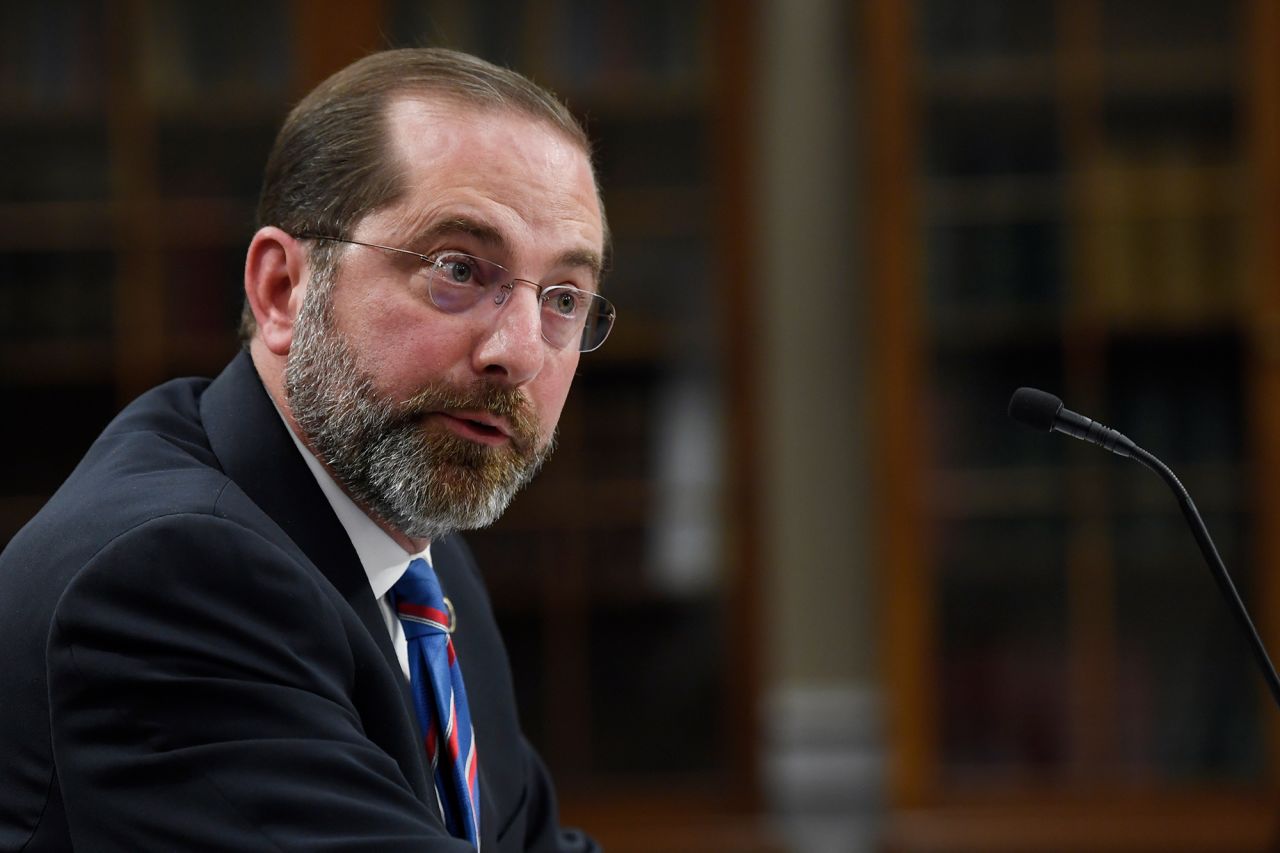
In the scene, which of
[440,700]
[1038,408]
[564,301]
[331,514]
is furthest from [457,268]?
[1038,408]

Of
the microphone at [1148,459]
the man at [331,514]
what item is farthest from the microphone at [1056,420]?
the man at [331,514]

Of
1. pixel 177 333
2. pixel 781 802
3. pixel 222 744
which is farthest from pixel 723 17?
pixel 222 744

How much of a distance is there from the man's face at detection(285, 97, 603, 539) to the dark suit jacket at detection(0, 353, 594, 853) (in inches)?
3.4

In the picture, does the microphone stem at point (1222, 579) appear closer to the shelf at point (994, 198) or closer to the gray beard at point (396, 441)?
the gray beard at point (396, 441)

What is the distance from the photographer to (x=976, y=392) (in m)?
3.36

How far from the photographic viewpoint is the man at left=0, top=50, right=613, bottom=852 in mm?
1027

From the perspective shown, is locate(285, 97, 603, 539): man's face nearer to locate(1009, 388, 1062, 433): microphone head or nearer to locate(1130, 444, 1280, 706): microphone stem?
locate(1009, 388, 1062, 433): microphone head

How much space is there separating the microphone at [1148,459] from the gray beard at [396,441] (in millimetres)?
418

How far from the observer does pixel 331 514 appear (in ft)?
4.11

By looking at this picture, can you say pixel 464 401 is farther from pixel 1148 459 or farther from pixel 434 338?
pixel 1148 459

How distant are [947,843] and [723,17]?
1.85 metres

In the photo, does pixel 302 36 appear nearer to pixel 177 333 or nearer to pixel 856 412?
pixel 177 333

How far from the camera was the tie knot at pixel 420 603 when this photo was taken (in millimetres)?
1315

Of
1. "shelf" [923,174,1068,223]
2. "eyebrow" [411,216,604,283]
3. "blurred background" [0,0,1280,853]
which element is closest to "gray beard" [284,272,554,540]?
"eyebrow" [411,216,604,283]
